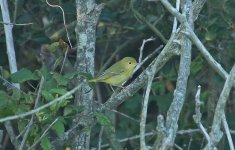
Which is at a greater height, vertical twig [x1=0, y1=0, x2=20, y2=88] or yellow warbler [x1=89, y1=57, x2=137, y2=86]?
vertical twig [x1=0, y1=0, x2=20, y2=88]

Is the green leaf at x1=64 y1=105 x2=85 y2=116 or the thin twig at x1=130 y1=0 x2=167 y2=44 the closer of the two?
the green leaf at x1=64 y1=105 x2=85 y2=116

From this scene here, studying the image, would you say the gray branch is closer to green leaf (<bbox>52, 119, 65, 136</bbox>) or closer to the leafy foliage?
green leaf (<bbox>52, 119, 65, 136</bbox>)

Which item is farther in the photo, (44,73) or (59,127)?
(44,73)

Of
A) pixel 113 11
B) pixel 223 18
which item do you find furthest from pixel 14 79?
pixel 113 11

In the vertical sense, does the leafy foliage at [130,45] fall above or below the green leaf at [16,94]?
below

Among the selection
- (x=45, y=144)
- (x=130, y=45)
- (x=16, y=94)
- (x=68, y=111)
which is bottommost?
(x=130, y=45)

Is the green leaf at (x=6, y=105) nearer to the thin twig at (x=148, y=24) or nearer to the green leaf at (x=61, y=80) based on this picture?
the green leaf at (x=61, y=80)

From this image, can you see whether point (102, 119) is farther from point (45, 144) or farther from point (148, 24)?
point (148, 24)

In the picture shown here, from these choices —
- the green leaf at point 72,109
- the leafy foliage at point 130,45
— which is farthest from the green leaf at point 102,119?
the leafy foliage at point 130,45

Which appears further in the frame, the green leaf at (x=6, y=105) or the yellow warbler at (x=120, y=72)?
the yellow warbler at (x=120, y=72)

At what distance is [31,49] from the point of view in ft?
19.6

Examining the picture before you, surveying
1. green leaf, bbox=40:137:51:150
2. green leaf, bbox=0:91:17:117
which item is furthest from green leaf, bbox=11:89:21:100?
green leaf, bbox=40:137:51:150

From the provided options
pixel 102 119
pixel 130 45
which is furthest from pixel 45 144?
pixel 130 45

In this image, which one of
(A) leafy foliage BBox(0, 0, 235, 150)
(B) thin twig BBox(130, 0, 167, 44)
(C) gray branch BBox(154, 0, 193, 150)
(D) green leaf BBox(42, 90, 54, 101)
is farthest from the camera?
(B) thin twig BBox(130, 0, 167, 44)
